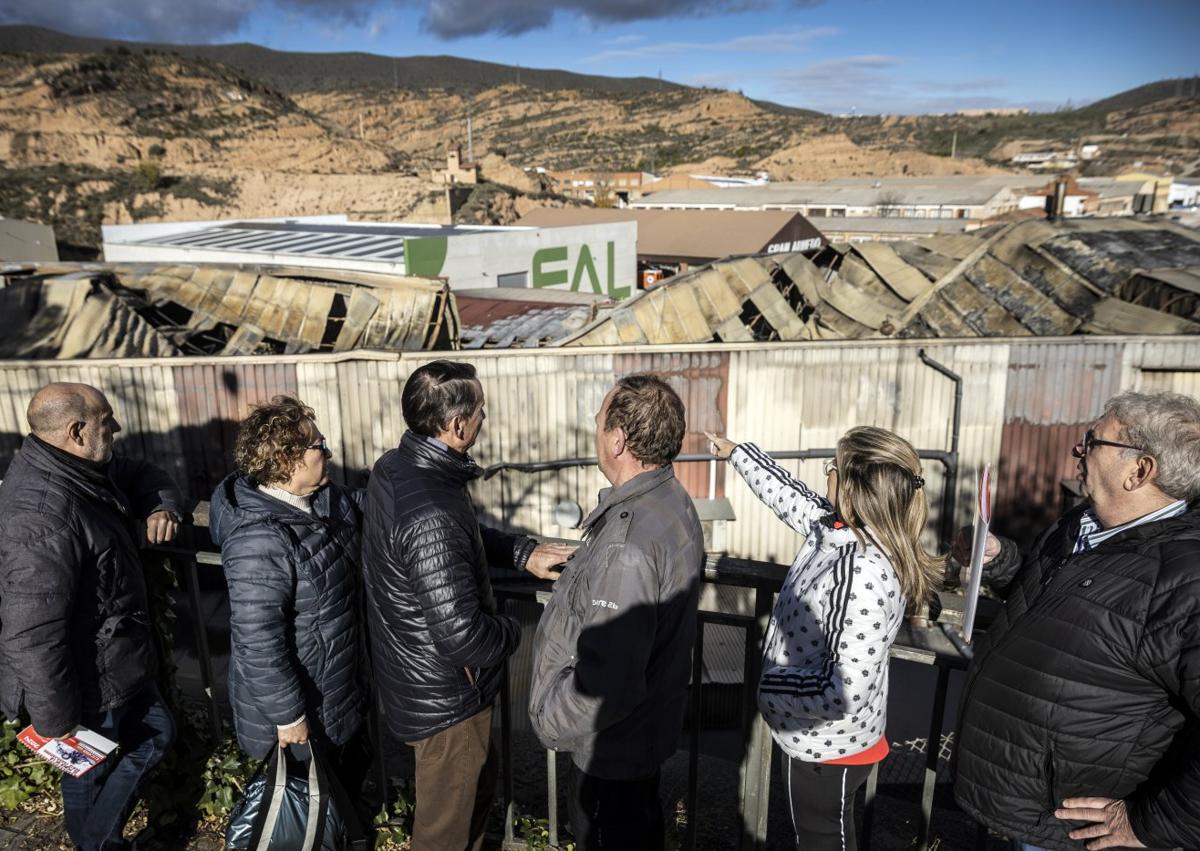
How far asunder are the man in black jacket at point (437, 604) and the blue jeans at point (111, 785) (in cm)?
105

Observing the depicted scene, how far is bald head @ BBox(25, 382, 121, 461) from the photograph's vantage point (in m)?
2.60

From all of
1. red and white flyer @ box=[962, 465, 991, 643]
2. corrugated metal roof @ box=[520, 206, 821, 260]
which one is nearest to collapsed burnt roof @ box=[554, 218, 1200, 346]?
red and white flyer @ box=[962, 465, 991, 643]

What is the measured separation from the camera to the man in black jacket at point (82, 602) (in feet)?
7.94

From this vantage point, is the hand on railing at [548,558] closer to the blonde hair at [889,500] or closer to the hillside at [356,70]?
the blonde hair at [889,500]

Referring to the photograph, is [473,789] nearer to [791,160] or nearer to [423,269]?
[423,269]

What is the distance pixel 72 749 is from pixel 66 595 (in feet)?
1.82

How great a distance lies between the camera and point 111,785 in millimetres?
2781

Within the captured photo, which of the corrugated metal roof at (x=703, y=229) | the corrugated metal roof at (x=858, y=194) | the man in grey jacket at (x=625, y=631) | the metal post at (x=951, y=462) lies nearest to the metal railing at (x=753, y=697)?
the man in grey jacket at (x=625, y=631)

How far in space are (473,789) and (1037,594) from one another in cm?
187

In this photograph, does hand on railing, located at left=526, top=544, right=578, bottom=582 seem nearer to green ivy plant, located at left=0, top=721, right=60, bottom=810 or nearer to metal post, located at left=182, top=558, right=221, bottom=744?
metal post, located at left=182, top=558, right=221, bottom=744

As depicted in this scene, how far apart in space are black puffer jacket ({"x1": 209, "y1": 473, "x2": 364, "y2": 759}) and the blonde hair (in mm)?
1675

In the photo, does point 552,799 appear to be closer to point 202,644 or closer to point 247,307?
point 202,644

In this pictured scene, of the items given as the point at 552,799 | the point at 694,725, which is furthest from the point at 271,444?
the point at 694,725

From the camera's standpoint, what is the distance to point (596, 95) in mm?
107125
